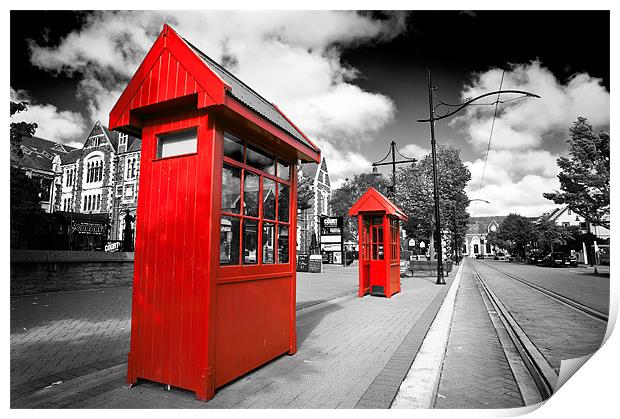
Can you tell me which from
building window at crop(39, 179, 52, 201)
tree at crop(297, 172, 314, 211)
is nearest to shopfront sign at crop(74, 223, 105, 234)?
building window at crop(39, 179, 52, 201)

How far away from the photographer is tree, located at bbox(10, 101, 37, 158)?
345cm

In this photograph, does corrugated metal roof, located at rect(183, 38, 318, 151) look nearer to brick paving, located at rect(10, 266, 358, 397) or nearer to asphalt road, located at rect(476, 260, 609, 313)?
brick paving, located at rect(10, 266, 358, 397)

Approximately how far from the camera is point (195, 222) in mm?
3129

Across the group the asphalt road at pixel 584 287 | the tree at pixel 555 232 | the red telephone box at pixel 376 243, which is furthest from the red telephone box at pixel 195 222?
the tree at pixel 555 232

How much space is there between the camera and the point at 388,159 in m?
17.4

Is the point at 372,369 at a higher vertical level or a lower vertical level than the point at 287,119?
lower

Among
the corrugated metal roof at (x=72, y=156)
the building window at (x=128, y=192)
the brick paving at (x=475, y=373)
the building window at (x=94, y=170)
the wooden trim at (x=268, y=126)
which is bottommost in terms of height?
the brick paving at (x=475, y=373)

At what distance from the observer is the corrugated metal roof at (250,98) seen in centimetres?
342

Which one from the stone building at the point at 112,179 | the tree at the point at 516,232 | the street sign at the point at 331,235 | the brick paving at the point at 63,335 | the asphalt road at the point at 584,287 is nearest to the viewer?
the brick paving at the point at 63,335

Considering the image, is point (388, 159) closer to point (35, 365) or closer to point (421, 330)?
point (421, 330)

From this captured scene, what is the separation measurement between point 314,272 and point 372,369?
18073 millimetres

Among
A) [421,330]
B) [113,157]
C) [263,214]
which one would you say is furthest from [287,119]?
[113,157]

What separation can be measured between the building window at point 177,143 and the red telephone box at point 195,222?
0.03 feet

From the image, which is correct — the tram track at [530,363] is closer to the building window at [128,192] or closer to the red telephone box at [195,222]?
the red telephone box at [195,222]
